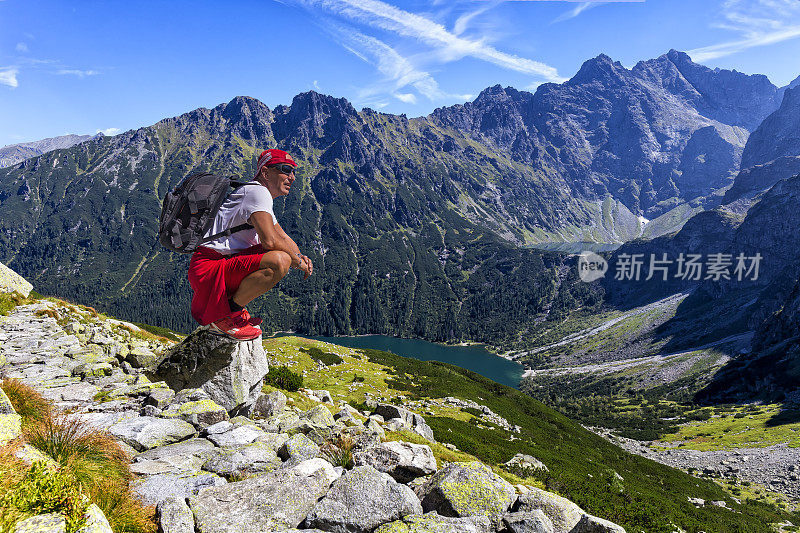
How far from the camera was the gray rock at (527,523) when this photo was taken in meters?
6.66

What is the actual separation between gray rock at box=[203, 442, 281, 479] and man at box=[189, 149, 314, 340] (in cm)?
403

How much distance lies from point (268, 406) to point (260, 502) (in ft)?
29.8

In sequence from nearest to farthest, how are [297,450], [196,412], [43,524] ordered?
[43,524]
[297,450]
[196,412]

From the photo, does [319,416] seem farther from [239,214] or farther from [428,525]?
[239,214]

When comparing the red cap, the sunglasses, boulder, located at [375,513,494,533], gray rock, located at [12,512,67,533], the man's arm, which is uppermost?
the red cap

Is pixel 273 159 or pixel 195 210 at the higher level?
pixel 273 159

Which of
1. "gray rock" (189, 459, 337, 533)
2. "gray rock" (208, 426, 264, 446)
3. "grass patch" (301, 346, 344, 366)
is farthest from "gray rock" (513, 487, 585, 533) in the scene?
Result: "grass patch" (301, 346, 344, 366)

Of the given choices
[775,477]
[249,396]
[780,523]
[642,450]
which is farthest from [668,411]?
[249,396]

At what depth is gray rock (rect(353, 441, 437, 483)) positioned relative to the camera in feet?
28.6

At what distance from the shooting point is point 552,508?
801cm

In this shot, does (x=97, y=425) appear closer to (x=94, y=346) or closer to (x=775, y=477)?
(x=94, y=346)

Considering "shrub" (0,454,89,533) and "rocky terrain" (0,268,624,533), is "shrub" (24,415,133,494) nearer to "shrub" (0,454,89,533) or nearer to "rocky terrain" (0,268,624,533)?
"rocky terrain" (0,268,624,533)

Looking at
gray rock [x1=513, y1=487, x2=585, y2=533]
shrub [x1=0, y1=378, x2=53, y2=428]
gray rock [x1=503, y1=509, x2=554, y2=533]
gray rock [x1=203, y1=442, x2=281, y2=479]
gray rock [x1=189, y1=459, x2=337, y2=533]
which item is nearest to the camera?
gray rock [x1=189, y1=459, x2=337, y2=533]

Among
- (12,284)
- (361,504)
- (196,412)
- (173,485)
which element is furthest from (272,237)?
(12,284)
